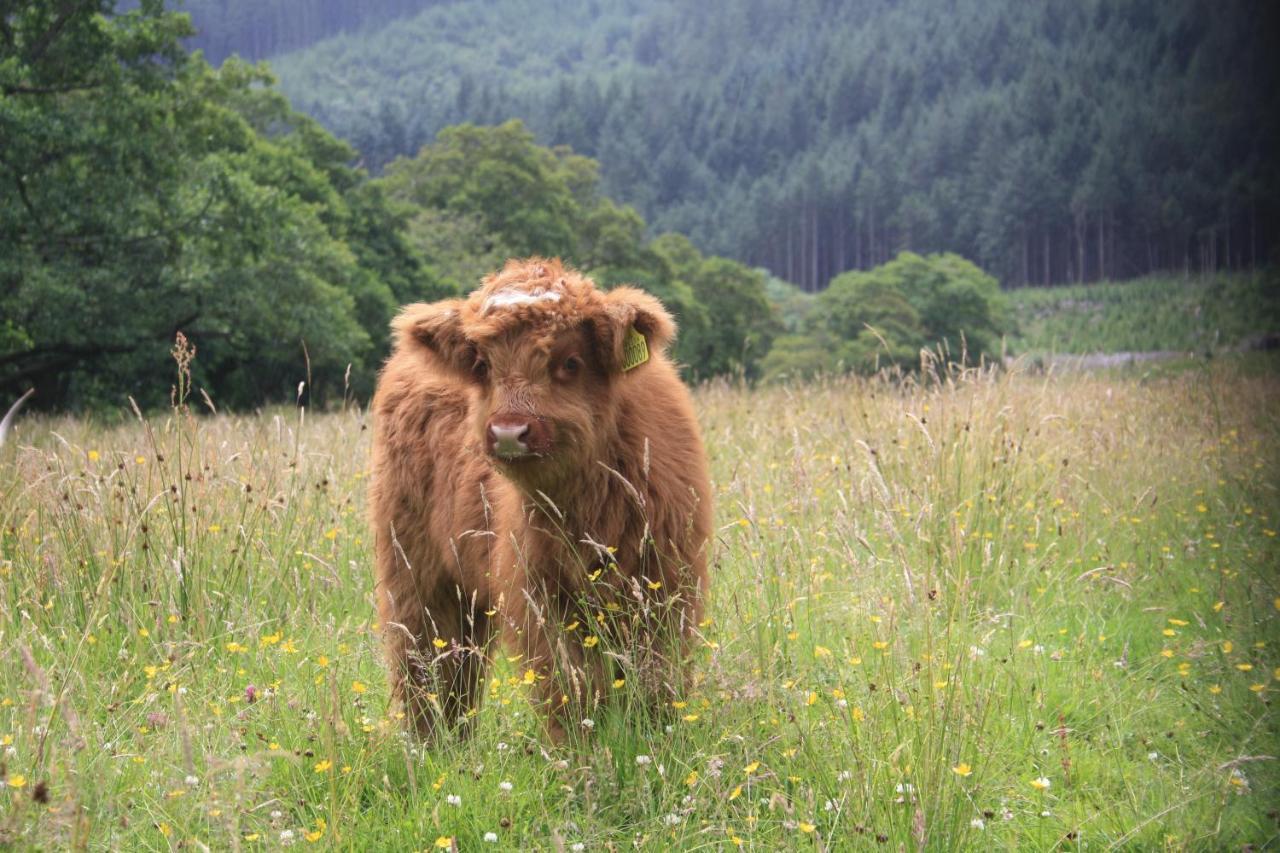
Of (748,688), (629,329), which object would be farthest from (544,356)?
(748,688)

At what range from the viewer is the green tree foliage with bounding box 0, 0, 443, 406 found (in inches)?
698

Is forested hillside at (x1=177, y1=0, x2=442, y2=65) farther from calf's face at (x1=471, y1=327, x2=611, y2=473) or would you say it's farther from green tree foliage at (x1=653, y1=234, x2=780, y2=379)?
calf's face at (x1=471, y1=327, x2=611, y2=473)

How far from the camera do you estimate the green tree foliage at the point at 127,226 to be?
1772 cm

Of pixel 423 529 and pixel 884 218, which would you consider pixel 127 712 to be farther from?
pixel 884 218

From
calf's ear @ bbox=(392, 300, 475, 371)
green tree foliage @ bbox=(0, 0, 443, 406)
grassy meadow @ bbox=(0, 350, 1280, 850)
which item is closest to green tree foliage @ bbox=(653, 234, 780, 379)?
green tree foliage @ bbox=(0, 0, 443, 406)

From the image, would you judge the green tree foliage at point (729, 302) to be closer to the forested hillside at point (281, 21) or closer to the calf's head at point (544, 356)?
the forested hillside at point (281, 21)

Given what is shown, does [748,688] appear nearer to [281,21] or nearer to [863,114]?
[863,114]

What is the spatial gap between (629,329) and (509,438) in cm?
68

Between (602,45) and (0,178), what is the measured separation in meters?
154

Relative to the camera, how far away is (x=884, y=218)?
7712 cm

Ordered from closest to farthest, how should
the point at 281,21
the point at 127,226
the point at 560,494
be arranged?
1. the point at 560,494
2. the point at 127,226
3. the point at 281,21

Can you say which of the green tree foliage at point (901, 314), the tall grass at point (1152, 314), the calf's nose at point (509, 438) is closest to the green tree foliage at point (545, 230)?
the green tree foliage at point (901, 314)

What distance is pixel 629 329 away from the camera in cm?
366

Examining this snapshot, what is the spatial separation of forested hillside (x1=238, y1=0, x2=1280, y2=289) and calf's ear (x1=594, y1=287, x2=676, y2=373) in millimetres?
1869
